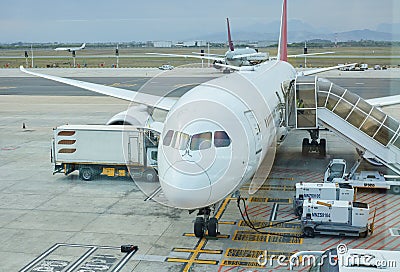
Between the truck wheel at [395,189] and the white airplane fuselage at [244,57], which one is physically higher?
the white airplane fuselage at [244,57]

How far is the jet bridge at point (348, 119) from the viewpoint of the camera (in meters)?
17.7

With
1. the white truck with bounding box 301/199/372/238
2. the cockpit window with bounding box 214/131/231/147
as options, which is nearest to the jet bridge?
the white truck with bounding box 301/199/372/238

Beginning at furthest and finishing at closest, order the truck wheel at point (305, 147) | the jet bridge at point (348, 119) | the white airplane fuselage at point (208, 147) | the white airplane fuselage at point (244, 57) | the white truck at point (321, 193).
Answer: the white airplane fuselage at point (244, 57)
the truck wheel at point (305, 147)
the jet bridge at point (348, 119)
the white truck at point (321, 193)
the white airplane fuselage at point (208, 147)

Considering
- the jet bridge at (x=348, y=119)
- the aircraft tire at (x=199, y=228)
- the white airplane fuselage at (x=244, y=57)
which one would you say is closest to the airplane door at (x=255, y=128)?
the aircraft tire at (x=199, y=228)

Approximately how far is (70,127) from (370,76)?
4766 cm

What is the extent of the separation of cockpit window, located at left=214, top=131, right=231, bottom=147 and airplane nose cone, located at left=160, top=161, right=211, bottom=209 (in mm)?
A: 750

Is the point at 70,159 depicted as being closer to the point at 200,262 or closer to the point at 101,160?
the point at 101,160

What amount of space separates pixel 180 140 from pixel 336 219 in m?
4.96

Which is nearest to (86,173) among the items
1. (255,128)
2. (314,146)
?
(255,128)

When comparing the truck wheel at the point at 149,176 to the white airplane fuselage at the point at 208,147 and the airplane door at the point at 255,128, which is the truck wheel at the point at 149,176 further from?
the airplane door at the point at 255,128

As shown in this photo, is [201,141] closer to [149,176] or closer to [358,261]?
[358,261]

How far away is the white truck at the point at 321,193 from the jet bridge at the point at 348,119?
2687 millimetres

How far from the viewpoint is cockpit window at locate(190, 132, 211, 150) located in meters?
12.0

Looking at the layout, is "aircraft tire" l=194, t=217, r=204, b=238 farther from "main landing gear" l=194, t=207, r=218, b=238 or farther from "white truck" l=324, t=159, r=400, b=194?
"white truck" l=324, t=159, r=400, b=194
